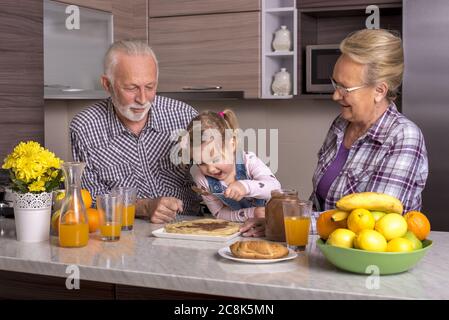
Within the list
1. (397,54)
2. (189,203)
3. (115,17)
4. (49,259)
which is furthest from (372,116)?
(115,17)

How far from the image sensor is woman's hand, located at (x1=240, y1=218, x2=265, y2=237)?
2.03 m

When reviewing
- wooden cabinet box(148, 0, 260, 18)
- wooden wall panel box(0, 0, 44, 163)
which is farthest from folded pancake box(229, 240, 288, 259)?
wooden cabinet box(148, 0, 260, 18)

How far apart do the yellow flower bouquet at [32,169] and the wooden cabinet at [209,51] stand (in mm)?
2123

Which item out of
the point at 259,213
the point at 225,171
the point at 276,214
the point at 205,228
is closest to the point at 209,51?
the point at 225,171

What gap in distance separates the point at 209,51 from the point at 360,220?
2656 millimetres

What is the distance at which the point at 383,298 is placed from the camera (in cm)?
135

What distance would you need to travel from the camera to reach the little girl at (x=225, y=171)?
91.2 inches

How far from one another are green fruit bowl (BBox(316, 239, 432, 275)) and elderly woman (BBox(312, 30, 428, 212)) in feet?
1.76

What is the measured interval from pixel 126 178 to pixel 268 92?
1517 mm

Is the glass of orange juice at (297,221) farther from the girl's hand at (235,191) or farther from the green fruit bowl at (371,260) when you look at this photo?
the girl's hand at (235,191)

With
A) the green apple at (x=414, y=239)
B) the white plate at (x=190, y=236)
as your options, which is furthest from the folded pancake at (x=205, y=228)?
the green apple at (x=414, y=239)

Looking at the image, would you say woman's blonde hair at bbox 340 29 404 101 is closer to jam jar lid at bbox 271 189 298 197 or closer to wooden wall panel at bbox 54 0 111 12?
jam jar lid at bbox 271 189 298 197

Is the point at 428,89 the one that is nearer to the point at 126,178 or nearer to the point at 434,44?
the point at 434,44

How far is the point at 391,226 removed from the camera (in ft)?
5.03
